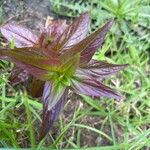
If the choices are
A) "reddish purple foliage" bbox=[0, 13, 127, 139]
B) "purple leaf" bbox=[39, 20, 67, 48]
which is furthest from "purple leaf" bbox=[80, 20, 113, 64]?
"purple leaf" bbox=[39, 20, 67, 48]

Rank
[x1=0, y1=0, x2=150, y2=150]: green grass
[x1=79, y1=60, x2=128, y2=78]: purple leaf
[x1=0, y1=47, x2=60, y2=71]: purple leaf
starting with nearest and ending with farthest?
[x1=0, y1=47, x2=60, y2=71]: purple leaf < [x1=79, y1=60, x2=128, y2=78]: purple leaf < [x1=0, y1=0, x2=150, y2=150]: green grass

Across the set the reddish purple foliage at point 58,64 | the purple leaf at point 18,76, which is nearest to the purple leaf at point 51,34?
the reddish purple foliage at point 58,64

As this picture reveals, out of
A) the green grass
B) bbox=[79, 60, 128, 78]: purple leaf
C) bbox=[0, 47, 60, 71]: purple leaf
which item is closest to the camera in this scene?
bbox=[0, 47, 60, 71]: purple leaf

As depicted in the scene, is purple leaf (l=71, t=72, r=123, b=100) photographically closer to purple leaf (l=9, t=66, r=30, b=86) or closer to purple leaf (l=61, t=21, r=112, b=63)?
purple leaf (l=61, t=21, r=112, b=63)

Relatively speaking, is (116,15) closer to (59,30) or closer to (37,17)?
(37,17)

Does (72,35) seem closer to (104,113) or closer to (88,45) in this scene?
(88,45)

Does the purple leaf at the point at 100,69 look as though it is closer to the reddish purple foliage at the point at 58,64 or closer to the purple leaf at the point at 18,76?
the reddish purple foliage at the point at 58,64
